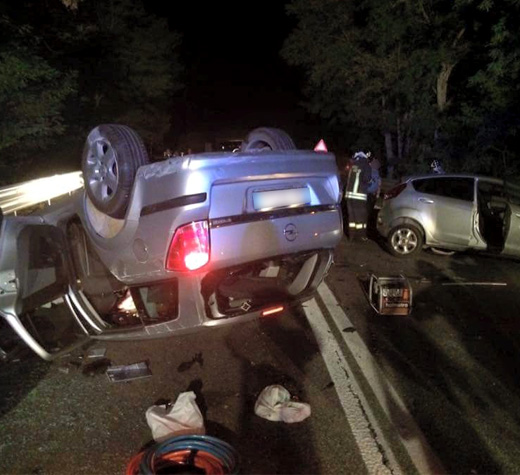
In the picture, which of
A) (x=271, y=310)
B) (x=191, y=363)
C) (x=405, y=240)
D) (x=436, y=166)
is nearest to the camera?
(x=271, y=310)

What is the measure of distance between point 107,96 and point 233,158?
33356 millimetres

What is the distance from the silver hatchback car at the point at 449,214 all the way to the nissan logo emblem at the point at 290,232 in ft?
17.7

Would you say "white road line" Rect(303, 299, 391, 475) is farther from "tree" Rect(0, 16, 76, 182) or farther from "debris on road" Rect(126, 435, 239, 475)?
"tree" Rect(0, 16, 76, 182)

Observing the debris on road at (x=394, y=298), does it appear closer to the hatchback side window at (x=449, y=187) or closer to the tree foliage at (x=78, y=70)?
the hatchback side window at (x=449, y=187)

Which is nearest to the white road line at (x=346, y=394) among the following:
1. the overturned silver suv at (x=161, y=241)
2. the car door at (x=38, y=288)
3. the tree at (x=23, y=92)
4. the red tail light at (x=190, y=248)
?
the overturned silver suv at (x=161, y=241)

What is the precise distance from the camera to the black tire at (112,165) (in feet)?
13.5

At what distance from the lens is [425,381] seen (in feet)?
15.1

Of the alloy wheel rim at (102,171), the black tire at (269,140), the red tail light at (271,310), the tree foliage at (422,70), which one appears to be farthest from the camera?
the tree foliage at (422,70)

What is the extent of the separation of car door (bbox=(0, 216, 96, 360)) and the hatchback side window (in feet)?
21.9

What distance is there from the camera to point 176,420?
3777mm

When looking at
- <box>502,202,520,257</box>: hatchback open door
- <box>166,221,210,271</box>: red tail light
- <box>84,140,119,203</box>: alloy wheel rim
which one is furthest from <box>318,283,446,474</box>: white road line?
<box>502,202,520,257</box>: hatchback open door

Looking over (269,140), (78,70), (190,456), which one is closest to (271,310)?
(190,456)

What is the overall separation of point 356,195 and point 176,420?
7.41 metres

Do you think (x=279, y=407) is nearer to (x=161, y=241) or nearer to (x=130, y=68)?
(x=161, y=241)
